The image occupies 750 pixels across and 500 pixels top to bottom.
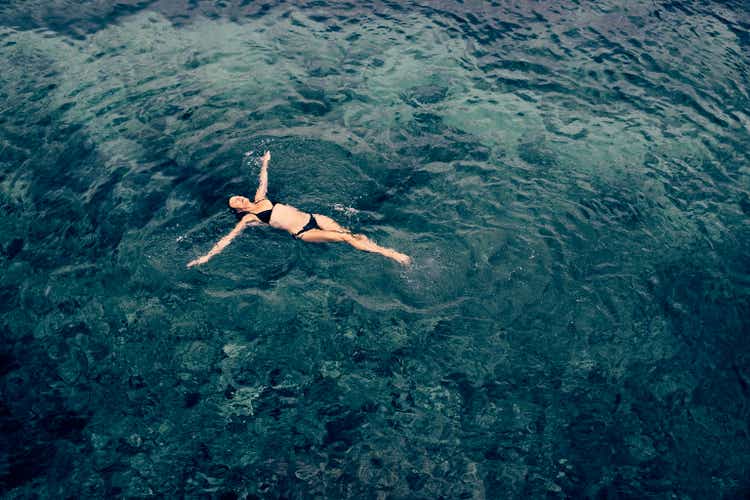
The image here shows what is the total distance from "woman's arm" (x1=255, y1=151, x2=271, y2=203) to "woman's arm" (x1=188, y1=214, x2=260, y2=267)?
50cm

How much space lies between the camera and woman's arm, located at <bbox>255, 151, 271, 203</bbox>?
12286 mm

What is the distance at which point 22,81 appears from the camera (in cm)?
1727

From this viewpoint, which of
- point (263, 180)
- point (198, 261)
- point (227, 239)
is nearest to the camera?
point (198, 261)

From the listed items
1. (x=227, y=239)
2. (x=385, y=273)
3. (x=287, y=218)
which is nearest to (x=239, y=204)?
(x=227, y=239)

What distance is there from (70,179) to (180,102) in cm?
423

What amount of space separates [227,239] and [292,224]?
1589 millimetres

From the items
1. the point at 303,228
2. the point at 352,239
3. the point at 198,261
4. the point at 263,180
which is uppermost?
the point at 263,180

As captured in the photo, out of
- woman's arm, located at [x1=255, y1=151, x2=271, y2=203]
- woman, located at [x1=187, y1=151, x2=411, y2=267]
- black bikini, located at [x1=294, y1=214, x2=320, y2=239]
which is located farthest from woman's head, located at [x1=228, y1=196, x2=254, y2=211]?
black bikini, located at [x1=294, y1=214, x2=320, y2=239]

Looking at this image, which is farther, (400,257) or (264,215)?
(264,215)

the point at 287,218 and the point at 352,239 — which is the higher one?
the point at 287,218

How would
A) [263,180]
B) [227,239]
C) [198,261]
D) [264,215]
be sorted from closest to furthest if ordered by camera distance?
[198,261] → [227,239] → [264,215] → [263,180]

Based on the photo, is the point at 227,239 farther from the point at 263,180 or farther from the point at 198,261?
the point at 263,180

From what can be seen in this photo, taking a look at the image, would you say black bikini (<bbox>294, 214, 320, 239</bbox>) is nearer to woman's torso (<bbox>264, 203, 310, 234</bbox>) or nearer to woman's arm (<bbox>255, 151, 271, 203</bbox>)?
woman's torso (<bbox>264, 203, 310, 234</bbox>)

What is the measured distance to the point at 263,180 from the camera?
42.4ft
